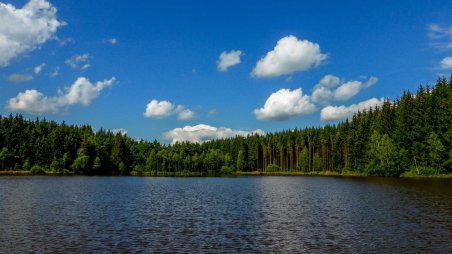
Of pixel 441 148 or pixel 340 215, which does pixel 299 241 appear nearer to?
pixel 340 215

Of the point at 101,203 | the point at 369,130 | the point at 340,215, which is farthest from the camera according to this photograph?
the point at 369,130

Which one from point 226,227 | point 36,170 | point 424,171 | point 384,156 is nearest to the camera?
point 226,227

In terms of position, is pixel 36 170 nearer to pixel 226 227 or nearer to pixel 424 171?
pixel 424 171

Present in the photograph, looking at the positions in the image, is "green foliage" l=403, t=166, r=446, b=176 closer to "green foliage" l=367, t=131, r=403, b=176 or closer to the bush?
"green foliage" l=367, t=131, r=403, b=176

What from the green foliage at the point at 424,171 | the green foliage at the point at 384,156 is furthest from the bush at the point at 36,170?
the green foliage at the point at 424,171

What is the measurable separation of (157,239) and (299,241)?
36.0ft

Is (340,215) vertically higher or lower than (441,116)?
lower

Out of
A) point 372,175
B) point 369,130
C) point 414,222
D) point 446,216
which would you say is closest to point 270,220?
A: point 414,222

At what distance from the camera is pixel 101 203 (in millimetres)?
57781

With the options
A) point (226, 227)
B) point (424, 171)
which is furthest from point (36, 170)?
point (226, 227)

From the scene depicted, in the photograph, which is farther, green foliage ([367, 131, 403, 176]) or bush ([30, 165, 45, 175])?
bush ([30, 165, 45, 175])

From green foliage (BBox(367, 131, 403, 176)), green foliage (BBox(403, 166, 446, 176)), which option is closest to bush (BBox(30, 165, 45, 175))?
green foliage (BBox(367, 131, 403, 176))

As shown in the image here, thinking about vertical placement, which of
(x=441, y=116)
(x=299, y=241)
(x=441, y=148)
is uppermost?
(x=441, y=116)

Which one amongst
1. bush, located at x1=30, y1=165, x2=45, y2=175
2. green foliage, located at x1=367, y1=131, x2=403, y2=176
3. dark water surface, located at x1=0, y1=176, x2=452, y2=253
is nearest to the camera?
dark water surface, located at x1=0, y1=176, x2=452, y2=253
